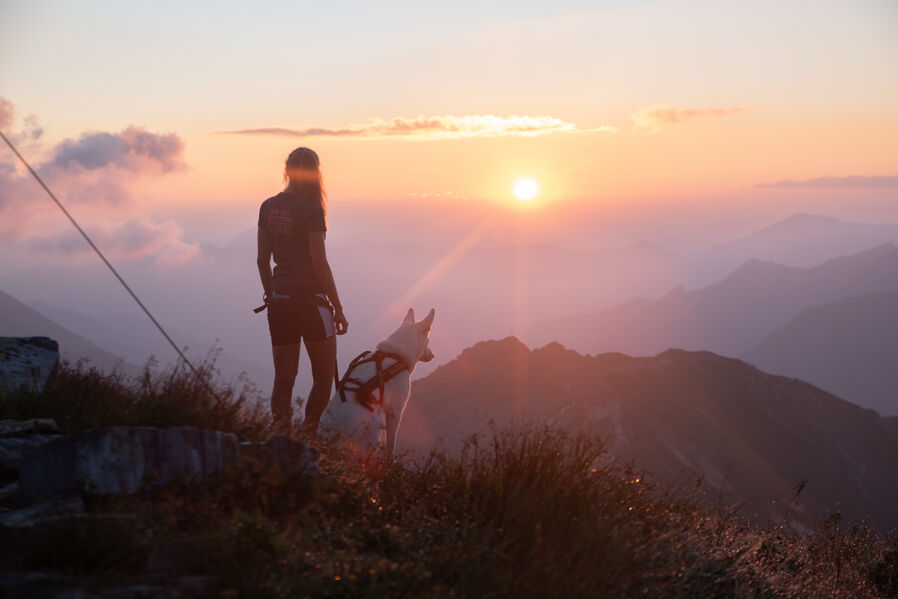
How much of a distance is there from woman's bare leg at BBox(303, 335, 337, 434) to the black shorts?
91 millimetres

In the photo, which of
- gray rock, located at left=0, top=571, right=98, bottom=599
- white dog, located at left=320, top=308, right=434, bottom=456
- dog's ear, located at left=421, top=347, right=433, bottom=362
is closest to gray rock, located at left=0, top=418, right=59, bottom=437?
gray rock, located at left=0, top=571, right=98, bottom=599

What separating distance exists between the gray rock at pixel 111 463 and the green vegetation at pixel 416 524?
0.10 m

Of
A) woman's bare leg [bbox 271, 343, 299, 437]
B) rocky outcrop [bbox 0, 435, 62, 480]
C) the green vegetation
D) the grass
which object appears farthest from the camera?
woman's bare leg [bbox 271, 343, 299, 437]

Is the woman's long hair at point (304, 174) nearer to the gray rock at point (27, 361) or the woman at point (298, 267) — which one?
the woman at point (298, 267)

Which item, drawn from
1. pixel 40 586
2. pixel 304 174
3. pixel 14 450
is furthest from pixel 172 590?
→ pixel 304 174

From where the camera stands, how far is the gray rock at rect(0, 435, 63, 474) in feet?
14.7

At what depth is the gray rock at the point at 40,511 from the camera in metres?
3.62

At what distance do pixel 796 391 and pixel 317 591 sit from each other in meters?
107

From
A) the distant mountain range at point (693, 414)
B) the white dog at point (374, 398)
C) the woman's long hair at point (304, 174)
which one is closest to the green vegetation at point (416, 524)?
the white dog at point (374, 398)

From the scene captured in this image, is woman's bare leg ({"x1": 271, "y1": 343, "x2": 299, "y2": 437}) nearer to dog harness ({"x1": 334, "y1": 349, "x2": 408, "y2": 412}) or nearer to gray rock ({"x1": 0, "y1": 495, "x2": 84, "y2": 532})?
dog harness ({"x1": 334, "y1": 349, "x2": 408, "y2": 412})

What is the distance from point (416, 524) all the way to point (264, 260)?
3136 millimetres

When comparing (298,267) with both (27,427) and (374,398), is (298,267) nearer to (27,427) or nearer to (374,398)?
(374,398)

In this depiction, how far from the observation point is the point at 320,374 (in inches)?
254

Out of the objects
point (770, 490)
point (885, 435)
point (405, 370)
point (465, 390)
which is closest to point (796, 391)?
point (885, 435)
